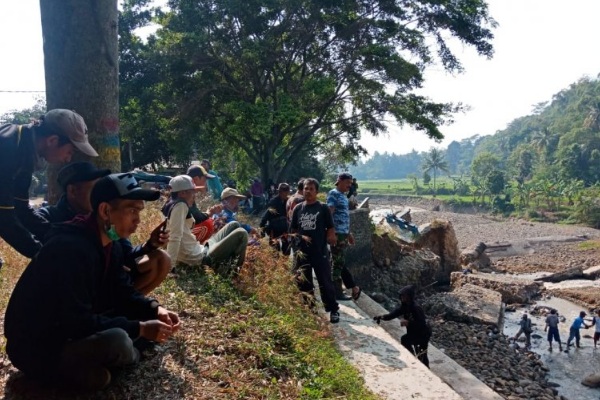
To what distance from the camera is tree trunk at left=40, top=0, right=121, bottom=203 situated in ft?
A: 12.6

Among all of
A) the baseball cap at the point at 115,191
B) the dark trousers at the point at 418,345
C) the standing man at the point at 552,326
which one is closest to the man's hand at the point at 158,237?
the baseball cap at the point at 115,191

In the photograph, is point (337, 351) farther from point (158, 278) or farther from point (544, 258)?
point (544, 258)

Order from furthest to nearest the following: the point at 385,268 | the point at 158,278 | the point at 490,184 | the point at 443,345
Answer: the point at 490,184 < the point at 385,268 < the point at 443,345 < the point at 158,278

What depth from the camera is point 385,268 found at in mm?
12320

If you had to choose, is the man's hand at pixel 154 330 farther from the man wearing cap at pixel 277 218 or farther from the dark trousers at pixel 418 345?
the man wearing cap at pixel 277 218

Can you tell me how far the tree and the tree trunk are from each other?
451 inches

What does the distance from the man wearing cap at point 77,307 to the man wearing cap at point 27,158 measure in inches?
20.8

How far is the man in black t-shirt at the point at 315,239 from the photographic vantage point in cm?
556

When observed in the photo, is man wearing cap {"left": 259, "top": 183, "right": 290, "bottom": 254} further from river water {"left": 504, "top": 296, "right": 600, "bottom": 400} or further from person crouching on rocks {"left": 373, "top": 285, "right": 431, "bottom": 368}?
river water {"left": 504, "top": 296, "right": 600, "bottom": 400}

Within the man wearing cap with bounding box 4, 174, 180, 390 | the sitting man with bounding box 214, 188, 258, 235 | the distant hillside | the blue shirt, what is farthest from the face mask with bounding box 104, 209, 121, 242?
the distant hillside

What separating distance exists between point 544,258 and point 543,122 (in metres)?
79.6

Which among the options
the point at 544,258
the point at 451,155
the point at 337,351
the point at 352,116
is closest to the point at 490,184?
the point at 544,258

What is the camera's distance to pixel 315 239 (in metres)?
5.56

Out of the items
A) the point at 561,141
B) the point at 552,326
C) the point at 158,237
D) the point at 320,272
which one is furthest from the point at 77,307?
the point at 561,141
